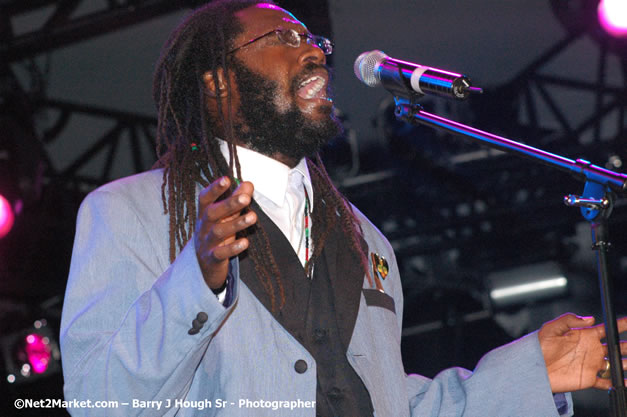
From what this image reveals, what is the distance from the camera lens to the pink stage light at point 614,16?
4.92 metres

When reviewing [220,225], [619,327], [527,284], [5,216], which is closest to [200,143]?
[220,225]

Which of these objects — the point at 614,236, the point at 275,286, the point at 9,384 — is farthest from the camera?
the point at 614,236

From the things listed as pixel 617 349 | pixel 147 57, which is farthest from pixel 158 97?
pixel 147 57

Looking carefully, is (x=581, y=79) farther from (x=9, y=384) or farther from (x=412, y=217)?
(x=9, y=384)

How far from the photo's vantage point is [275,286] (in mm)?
1896

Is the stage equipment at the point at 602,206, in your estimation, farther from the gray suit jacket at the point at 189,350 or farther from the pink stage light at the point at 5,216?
the pink stage light at the point at 5,216

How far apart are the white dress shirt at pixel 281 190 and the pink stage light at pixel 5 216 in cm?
285

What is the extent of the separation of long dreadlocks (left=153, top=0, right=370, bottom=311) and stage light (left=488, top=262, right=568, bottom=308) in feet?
11.2

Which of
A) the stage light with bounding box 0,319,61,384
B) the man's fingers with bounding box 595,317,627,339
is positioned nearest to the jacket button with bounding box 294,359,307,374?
the man's fingers with bounding box 595,317,627,339

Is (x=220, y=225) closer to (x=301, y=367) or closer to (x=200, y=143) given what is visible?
(x=301, y=367)

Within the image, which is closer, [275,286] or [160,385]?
[160,385]

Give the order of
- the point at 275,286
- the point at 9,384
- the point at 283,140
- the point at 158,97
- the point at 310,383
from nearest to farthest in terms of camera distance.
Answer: the point at 310,383 < the point at 275,286 < the point at 283,140 < the point at 158,97 < the point at 9,384

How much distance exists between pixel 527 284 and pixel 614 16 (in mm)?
1960

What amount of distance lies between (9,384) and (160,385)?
13.0ft
